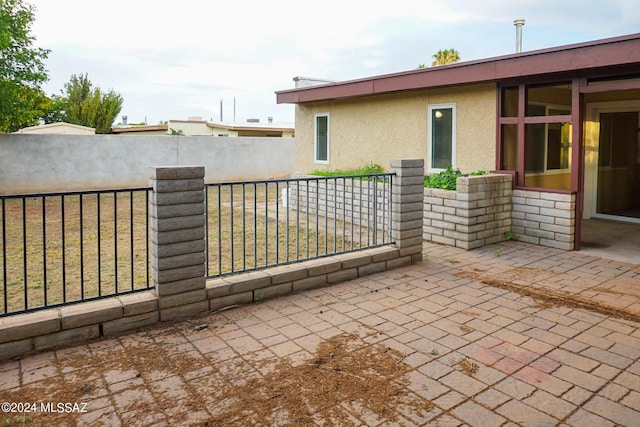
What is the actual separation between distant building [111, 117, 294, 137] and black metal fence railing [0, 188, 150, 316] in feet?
47.6

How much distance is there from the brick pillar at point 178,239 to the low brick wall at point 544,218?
489cm

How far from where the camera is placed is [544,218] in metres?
6.67

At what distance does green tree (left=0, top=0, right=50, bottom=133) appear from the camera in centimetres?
1188

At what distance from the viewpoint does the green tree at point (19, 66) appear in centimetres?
1188

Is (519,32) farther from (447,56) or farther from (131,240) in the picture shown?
(447,56)

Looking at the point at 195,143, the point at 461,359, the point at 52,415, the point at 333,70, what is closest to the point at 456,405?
the point at 461,359

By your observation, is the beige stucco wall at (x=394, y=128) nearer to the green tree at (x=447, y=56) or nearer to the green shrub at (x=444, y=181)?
the green shrub at (x=444, y=181)

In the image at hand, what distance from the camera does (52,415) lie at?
2.46m

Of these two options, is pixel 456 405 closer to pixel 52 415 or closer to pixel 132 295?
pixel 52 415

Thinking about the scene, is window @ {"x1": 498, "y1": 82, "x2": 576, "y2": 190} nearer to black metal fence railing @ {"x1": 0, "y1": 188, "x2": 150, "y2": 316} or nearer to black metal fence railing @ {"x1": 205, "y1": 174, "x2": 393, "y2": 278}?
black metal fence railing @ {"x1": 205, "y1": 174, "x2": 393, "y2": 278}

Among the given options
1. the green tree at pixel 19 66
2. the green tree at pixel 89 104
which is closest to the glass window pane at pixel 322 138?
the green tree at pixel 19 66

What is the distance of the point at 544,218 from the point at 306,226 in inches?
136

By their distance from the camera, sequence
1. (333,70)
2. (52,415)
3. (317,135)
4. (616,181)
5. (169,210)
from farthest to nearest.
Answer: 1. (333,70)
2. (317,135)
3. (616,181)
4. (169,210)
5. (52,415)

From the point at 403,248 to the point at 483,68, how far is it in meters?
3.31
